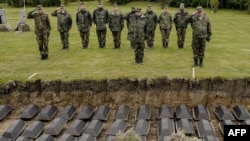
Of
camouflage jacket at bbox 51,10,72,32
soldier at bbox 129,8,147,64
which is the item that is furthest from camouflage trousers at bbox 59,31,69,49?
soldier at bbox 129,8,147,64

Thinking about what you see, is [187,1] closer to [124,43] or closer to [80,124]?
[124,43]

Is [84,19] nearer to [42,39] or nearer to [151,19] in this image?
[42,39]

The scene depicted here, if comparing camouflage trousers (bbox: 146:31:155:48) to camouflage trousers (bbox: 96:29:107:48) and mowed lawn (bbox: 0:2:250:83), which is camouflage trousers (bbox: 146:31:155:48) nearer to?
mowed lawn (bbox: 0:2:250:83)

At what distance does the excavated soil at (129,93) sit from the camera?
47.5 ft

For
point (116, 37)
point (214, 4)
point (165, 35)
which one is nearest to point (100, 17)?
point (116, 37)

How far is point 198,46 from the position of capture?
1555 cm

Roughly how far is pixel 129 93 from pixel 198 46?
11.2ft

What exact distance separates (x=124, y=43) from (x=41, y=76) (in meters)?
6.90

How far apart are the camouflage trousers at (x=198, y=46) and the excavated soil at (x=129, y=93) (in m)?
1.55

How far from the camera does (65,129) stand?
12.7 meters

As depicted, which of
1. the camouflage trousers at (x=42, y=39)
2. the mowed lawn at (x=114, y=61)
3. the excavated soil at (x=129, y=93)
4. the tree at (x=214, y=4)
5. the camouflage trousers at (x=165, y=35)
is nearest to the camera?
the excavated soil at (x=129, y=93)

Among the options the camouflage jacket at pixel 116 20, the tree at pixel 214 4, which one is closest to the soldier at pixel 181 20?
the camouflage jacket at pixel 116 20

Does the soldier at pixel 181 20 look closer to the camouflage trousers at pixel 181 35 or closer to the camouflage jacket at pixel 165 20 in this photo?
the camouflage trousers at pixel 181 35

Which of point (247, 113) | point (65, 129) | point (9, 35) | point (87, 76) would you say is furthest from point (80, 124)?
point (9, 35)
